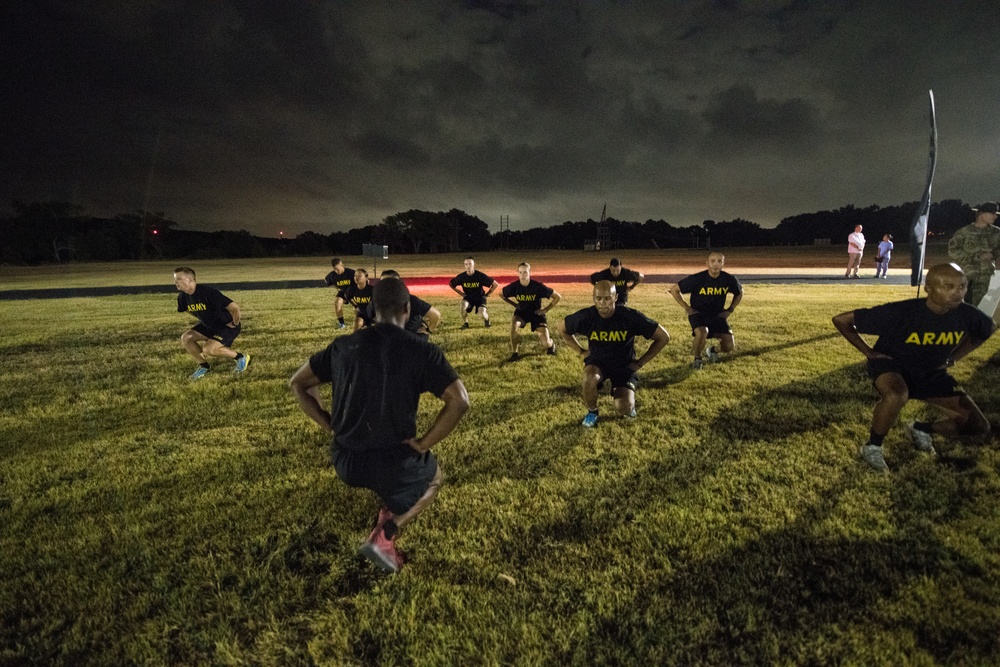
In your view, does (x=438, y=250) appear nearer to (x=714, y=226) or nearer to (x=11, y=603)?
(x=714, y=226)

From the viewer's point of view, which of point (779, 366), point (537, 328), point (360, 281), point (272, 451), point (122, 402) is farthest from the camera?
point (360, 281)

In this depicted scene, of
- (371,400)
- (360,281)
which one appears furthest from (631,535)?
(360,281)

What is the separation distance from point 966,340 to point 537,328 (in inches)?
236

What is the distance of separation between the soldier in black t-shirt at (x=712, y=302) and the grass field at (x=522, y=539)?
147 centimetres

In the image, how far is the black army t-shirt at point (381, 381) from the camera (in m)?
2.67

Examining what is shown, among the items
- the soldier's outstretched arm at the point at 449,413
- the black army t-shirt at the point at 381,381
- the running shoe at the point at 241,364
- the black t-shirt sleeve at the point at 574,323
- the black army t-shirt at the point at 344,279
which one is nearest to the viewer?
the black army t-shirt at the point at 381,381

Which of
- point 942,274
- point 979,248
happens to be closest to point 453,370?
point 942,274

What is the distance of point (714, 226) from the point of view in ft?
296

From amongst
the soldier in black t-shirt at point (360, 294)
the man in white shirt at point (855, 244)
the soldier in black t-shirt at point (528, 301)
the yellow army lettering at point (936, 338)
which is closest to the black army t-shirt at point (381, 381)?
the yellow army lettering at point (936, 338)

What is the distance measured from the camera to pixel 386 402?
8.93 ft

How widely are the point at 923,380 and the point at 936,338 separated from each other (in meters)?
0.44

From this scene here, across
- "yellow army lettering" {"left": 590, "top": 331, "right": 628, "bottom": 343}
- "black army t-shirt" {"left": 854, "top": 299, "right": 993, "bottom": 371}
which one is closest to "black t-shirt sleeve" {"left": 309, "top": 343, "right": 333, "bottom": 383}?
"yellow army lettering" {"left": 590, "top": 331, "right": 628, "bottom": 343}

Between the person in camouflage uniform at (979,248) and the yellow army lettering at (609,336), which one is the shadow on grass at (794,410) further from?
the person in camouflage uniform at (979,248)

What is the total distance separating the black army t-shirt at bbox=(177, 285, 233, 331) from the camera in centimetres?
788
